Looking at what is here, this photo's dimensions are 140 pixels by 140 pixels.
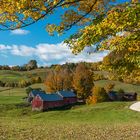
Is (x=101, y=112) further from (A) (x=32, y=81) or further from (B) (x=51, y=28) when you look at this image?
(A) (x=32, y=81)

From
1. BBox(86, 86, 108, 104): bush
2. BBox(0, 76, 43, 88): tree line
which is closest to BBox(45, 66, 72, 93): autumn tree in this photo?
BBox(86, 86, 108, 104): bush

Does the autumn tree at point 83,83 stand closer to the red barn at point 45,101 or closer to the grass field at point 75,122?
the red barn at point 45,101

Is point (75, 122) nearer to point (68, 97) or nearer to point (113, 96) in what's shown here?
point (68, 97)

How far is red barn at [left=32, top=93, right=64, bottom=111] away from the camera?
104 meters

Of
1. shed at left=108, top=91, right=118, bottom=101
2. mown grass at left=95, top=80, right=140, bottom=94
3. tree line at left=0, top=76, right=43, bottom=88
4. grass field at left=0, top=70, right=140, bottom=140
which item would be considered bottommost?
grass field at left=0, top=70, right=140, bottom=140

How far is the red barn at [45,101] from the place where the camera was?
104 meters

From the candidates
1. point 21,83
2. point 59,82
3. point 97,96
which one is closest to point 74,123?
point 97,96

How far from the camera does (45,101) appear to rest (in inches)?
4210

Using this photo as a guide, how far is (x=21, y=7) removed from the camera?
50.6 ft

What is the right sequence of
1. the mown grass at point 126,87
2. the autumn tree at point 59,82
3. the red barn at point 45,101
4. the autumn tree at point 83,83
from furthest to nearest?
the mown grass at point 126,87, the autumn tree at point 59,82, the autumn tree at point 83,83, the red barn at point 45,101

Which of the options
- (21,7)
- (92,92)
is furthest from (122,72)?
(92,92)

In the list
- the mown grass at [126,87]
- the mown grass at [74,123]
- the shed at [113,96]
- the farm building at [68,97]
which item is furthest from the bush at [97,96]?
the mown grass at [126,87]

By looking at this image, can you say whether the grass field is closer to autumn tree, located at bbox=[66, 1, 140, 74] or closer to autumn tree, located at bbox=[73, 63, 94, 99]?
autumn tree, located at bbox=[66, 1, 140, 74]

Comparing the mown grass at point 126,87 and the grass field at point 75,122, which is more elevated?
the mown grass at point 126,87
